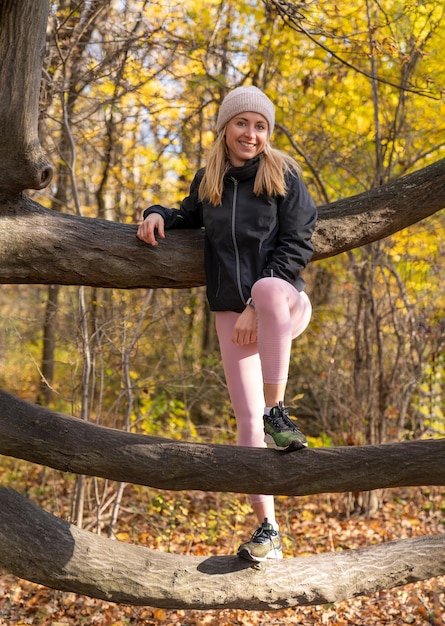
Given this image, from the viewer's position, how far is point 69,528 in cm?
323

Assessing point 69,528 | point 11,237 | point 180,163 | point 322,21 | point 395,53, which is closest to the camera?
point 11,237

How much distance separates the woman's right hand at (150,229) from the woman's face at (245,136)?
447mm

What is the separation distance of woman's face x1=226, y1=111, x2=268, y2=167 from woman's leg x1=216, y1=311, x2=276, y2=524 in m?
0.71

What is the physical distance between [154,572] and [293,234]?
1609 mm

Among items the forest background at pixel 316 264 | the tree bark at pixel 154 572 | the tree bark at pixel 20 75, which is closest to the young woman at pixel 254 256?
the tree bark at pixel 154 572

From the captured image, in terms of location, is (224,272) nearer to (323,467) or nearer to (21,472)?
(323,467)

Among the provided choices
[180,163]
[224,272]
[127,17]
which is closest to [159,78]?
[127,17]

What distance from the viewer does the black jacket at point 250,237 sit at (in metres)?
3.12

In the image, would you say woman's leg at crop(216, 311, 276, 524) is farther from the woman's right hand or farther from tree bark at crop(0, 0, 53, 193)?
tree bark at crop(0, 0, 53, 193)

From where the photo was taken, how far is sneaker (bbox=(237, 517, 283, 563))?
3254 millimetres

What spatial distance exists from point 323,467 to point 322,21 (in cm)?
503

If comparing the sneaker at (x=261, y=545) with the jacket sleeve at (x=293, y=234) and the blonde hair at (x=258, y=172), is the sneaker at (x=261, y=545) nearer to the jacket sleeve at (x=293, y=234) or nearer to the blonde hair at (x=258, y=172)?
the jacket sleeve at (x=293, y=234)

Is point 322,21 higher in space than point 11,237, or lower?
higher

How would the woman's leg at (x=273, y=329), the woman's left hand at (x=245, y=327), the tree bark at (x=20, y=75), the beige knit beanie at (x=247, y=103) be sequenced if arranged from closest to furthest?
the tree bark at (x=20, y=75), the woman's leg at (x=273, y=329), the woman's left hand at (x=245, y=327), the beige knit beanie at (x=247, y=103)
